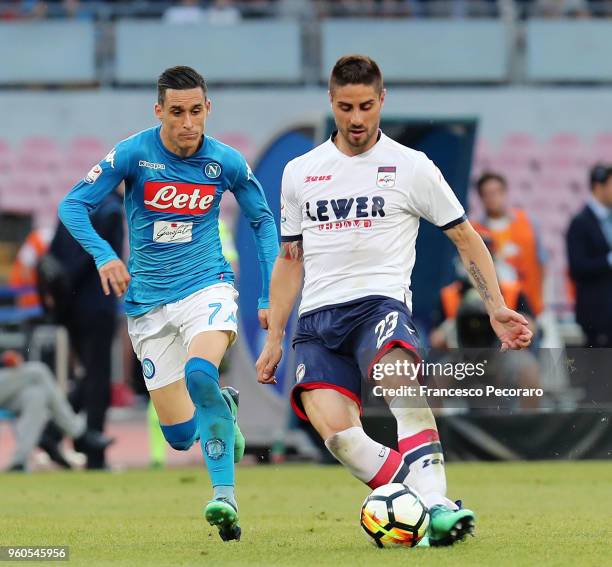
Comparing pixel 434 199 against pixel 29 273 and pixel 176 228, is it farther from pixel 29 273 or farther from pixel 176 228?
pixel 29 273

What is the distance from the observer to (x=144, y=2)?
933 inches

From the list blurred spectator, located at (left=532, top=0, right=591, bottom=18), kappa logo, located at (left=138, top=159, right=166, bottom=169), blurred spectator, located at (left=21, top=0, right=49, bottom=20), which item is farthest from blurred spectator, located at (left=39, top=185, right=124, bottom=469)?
blurred spectator, located at (left=532, top=0, right=591, bottom=18)

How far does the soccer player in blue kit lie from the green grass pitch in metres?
0.70

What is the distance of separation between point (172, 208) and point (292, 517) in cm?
197

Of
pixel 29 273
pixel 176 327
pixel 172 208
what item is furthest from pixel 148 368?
pixel 29 273

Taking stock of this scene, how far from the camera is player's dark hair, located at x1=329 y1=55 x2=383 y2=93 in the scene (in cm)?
741

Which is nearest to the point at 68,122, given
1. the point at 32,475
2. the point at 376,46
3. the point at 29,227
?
the point at 29,227

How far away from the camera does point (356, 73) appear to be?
7.41 m

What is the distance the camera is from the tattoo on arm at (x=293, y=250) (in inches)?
308

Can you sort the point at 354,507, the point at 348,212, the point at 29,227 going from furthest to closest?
1. the point at 29,227
2. the point at 354,507
3. the point at 348,212

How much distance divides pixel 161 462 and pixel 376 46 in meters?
10.7

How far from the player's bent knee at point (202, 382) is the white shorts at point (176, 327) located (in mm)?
373

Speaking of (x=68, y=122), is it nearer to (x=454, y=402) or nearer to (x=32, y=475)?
(x=32, y=475)

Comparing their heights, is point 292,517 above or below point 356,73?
below
